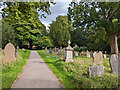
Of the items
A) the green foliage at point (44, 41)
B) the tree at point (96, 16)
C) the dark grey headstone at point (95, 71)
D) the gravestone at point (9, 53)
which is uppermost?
the tree at point (96, 16)

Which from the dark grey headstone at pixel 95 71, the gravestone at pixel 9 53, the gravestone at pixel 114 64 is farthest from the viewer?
the gravestone at pixel 9 53

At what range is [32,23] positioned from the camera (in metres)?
36.2

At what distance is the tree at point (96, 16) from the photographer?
1638 centimetres

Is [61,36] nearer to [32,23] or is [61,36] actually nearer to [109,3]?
[32,23]

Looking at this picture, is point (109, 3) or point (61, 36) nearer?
point (109, 3)

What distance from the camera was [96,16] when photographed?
1691 centimetres

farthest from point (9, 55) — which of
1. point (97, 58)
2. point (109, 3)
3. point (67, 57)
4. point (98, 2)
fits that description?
point (98, 2)

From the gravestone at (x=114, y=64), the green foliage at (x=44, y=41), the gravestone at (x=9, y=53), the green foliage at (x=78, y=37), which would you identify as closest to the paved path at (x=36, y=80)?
the gravestone at (x=9, y=53)

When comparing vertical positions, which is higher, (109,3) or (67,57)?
(109,3)

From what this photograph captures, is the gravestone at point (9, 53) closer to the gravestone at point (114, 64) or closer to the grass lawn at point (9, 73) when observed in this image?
the grass lawn at point (9, 73)

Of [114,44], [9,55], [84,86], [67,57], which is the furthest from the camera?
[114,44]

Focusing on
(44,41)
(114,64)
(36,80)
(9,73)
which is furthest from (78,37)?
(36,80)

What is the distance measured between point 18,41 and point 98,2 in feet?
90.0

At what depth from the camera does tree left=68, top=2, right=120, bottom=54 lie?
16383 mm
